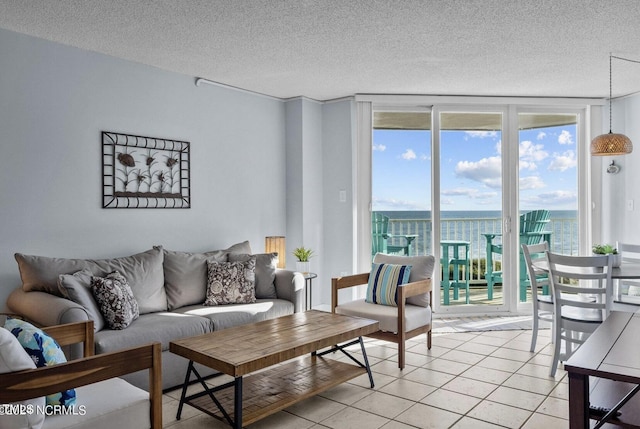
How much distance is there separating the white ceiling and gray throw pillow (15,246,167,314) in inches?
65.0

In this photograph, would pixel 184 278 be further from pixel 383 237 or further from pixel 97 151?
pixel 383 237

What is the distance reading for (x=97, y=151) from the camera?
12.5ft

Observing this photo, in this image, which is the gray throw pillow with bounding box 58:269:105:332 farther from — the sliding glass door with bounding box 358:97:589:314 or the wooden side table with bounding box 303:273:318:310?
the sliding glass door with bounding box 358:97:589:314

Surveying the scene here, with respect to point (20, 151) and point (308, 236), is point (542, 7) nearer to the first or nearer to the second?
point (308, 236)

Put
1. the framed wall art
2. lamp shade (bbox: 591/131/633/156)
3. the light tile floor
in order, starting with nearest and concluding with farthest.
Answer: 1. the light tile floor
2. the framed wall art
3. lamp shade (bbox: 591/131/633/156)

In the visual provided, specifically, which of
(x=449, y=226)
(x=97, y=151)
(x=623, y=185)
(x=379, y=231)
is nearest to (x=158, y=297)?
(x=97, y=151)

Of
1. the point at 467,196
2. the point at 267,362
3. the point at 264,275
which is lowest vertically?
the point at 267,362

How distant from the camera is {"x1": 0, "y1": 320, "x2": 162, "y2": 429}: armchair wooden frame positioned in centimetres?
176

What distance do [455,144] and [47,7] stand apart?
420 cm

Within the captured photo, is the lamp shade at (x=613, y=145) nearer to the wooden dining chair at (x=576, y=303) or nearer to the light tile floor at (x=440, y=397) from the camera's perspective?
the wooden dining chair at (x=576, y=303)

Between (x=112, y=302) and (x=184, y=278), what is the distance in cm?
87

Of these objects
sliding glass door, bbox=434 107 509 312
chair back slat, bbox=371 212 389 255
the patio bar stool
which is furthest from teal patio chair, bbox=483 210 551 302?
chair back slat, bbox=371 212 389 255

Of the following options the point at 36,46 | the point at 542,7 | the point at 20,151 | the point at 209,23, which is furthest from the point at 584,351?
the point at 36,46

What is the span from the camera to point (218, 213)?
15.9ft
